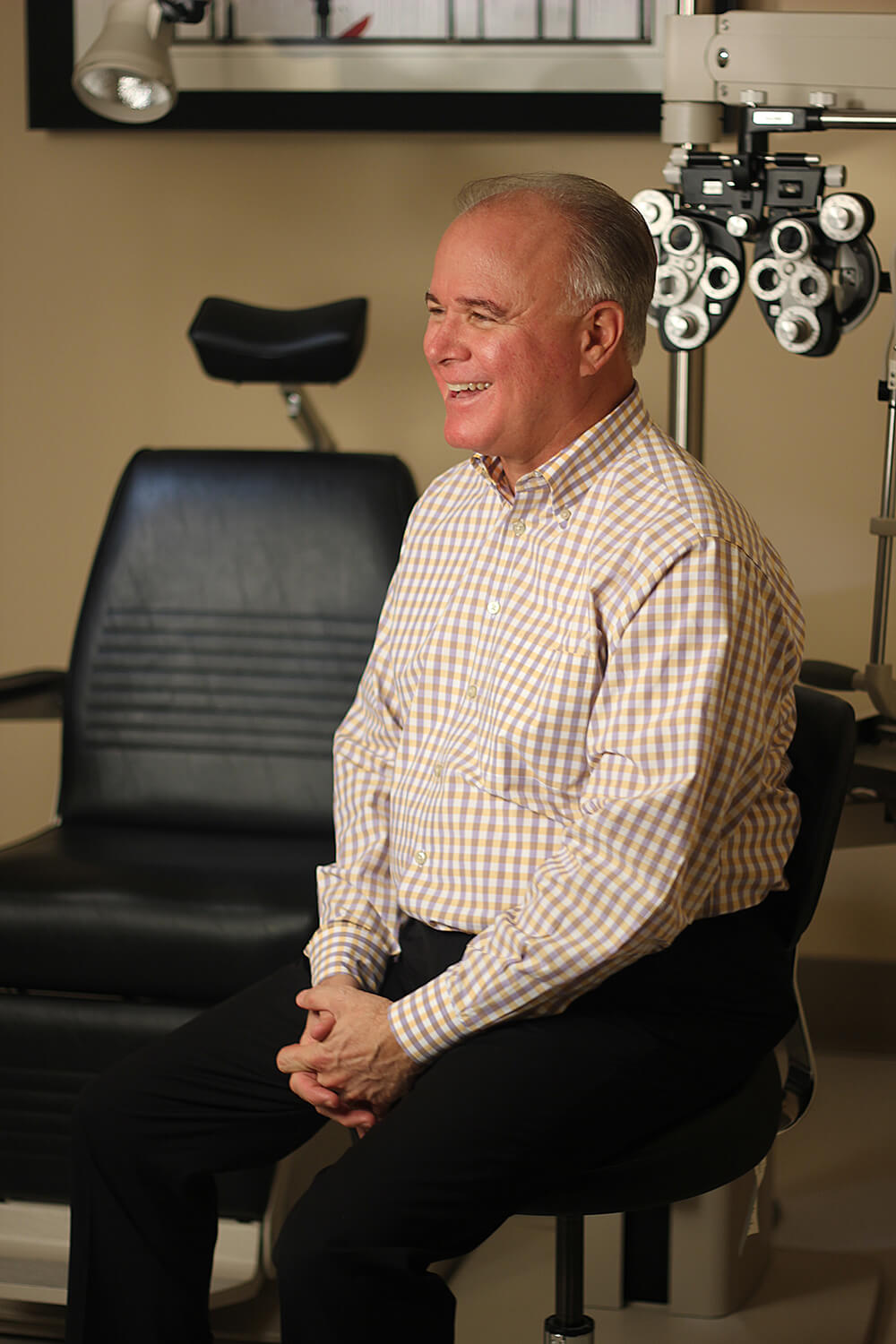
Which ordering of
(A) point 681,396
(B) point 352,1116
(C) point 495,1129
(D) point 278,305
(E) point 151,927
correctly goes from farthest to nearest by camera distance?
(D) point 278,305 < (A) point 681,396 < (E) point 151,927 < (B) point 352,1116 < (C) point 495,1129

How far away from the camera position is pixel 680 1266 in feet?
6.48

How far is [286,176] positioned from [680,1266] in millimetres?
2006

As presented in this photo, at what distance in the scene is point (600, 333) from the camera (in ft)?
5.00

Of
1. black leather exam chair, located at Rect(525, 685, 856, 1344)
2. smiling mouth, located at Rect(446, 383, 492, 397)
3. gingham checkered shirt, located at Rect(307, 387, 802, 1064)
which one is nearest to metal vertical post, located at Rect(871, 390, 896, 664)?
black leather exam chair, located at Rect(525, 685, 856, 1344)

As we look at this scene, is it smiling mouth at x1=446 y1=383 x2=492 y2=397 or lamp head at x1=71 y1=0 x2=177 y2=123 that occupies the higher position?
lamp head at x1=71 y1=0 x2=177 y2=123

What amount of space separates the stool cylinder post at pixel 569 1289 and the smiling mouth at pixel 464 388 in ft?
2.75

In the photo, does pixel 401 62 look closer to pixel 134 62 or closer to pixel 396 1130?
pixel 134 62

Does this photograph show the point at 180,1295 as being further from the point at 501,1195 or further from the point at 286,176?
the point at 286,176

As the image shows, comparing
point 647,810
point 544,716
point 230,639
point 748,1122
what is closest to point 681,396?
point 230,639

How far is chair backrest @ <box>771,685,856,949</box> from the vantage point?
4.87ft

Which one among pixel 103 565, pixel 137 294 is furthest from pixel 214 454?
pixel 137 294

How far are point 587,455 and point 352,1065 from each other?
643 mm

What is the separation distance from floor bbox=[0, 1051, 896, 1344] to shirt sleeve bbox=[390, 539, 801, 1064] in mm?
780

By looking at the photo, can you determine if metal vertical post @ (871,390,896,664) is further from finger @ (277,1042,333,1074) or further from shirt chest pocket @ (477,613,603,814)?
finger @ (277,1042,333,1074)
